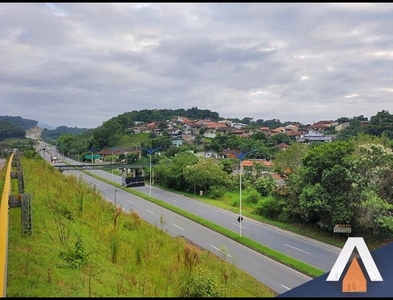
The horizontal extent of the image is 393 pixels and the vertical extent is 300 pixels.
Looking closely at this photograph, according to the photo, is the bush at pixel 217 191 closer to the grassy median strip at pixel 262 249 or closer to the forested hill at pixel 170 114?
the grassy median strip at pixel 262 249

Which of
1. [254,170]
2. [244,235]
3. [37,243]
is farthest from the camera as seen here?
[254,170]

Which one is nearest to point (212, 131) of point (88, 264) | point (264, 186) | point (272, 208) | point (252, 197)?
point (264, 186)

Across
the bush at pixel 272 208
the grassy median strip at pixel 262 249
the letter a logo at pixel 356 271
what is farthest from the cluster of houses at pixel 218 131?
the letter a logo at pixel 356 271

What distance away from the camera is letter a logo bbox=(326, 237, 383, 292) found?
285 centimetres

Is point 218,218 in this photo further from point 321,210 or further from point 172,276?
point 172,276

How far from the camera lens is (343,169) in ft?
55.3

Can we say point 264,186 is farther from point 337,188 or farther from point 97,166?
point 97,166

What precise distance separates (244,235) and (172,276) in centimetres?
1282

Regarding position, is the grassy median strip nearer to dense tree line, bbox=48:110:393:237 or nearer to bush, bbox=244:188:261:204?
dense tree line, bbox=48:110:393:237

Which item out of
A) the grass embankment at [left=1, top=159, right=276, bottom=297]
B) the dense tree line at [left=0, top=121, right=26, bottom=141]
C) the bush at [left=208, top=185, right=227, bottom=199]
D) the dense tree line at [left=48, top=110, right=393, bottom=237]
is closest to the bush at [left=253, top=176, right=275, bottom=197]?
the dense tree line at [left=48, top=110, right=393, bottom=237]

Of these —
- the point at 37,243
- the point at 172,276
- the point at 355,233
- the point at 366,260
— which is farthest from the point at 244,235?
the point at 366,260

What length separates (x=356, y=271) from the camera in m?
3.03

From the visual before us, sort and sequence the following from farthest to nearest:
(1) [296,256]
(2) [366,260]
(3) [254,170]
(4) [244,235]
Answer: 1. (3) [254,170]
2. (4) [244,235]
3. (1) [296,256]
4. (2) [366,260]

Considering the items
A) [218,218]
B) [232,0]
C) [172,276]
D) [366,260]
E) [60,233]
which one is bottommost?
[218,218]
